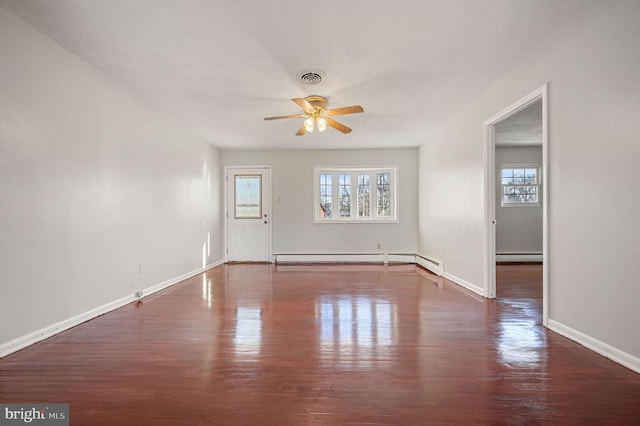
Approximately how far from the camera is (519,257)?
21.5 ft

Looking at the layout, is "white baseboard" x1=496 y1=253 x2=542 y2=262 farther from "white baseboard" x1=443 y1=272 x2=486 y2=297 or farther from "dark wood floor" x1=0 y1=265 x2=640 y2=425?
"dark wood floor" x1=0 y1=265 x2=640 y2=425

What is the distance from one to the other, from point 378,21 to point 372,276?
383 centimetres

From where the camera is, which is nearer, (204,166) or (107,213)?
(107,213)

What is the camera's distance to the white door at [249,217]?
6766mm

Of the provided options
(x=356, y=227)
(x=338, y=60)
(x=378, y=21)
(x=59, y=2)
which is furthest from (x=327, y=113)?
(x=356, y=227)

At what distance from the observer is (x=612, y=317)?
6.84 feet

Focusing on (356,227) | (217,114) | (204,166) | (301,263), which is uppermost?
(217,114)

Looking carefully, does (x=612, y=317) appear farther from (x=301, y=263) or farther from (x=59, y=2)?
(x=301, y=263)

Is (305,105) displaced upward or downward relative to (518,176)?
upward

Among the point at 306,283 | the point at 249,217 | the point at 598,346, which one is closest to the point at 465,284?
the point at 598,346

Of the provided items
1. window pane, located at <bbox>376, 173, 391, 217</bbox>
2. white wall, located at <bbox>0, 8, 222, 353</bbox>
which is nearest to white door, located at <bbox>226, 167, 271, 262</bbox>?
white wall, located at <bbox>0, 8, 222, 353</bbox>

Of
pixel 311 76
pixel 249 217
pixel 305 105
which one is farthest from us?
pixel 249 217

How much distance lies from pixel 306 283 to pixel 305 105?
8.44ft

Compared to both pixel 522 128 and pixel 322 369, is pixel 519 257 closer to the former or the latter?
pixel 522 128
